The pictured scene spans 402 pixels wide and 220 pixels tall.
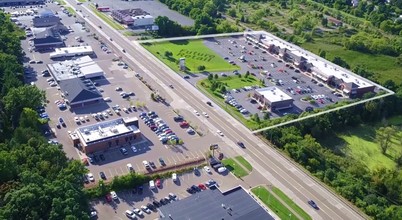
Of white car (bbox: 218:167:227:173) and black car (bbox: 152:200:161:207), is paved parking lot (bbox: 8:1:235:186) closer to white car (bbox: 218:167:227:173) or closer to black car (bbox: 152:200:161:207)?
white car (bbox: 218:167:227:173)

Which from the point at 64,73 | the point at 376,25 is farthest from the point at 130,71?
the point at 376,25

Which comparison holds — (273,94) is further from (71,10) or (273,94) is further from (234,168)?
(71,10)

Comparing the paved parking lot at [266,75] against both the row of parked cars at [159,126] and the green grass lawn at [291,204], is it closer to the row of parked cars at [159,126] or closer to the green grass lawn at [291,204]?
the row of parked cars at [159,126]

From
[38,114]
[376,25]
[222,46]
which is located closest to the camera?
[38,114]

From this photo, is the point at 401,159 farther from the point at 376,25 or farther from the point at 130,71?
the point at 376,25

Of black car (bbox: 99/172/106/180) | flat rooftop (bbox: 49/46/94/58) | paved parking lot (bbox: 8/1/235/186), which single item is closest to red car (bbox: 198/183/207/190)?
paved parking lot (bbox: 8/1/235/186)

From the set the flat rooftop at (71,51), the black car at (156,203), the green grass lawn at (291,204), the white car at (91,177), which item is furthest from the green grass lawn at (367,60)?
the white car at (91,177)

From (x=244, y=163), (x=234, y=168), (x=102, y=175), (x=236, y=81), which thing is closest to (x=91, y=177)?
(x=102, y=175)
